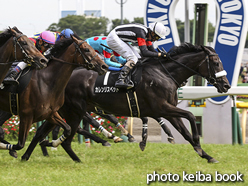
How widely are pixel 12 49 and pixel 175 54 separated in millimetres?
2513

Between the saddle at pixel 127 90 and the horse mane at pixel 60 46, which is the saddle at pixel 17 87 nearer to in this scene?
the horse mane at pixel 60 46

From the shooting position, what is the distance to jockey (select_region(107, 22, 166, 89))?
6.13 meters

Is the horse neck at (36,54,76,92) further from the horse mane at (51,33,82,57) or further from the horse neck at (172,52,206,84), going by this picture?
the horse neck at (172,52,206,84)

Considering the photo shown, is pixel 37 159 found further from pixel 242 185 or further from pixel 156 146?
pixel 242 185

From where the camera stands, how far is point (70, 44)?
592 centimetres

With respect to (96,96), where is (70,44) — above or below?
above

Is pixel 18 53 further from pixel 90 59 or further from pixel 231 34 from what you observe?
pixel 231 34

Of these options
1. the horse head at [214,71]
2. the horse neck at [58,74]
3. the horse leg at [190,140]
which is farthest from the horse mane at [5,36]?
the horse head at [214,71]

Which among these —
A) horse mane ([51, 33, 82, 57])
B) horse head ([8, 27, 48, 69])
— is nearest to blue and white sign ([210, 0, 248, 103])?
horse mane ([51, 33, 82, 57])

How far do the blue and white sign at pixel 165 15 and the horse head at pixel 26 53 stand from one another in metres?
Result: 4.26

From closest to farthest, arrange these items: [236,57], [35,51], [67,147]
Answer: [35,51] < [67,147] < [236,57]

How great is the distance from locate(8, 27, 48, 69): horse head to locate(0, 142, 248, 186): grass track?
1415 mm

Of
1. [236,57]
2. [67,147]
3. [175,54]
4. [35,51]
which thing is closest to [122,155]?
[67,147]

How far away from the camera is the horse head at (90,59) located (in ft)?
18.3
